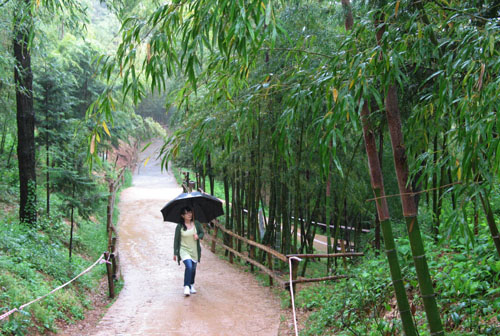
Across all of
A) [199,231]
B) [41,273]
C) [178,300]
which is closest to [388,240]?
[199,231]

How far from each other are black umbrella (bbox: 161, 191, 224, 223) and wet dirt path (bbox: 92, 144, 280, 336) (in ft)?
3.94

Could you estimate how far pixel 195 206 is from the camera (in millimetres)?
7691

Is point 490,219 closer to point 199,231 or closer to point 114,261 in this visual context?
Result: point 199,231

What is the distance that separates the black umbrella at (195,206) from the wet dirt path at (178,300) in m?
1.20

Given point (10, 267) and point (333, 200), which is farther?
point (333, 200)

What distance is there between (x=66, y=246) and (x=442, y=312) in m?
8.39

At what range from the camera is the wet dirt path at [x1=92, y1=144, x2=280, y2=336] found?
18.5 ft

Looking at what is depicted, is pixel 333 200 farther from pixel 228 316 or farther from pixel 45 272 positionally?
pixel 45 272

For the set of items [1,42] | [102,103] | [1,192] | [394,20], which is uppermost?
[1,42]

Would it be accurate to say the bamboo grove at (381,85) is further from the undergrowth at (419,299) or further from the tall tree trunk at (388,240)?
the undergrowth at (419,299)

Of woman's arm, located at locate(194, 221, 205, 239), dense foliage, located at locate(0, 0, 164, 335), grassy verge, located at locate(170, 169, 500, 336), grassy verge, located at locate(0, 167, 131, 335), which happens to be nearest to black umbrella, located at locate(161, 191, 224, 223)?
woman's arm, located at locate(194, 221, 205, 239)

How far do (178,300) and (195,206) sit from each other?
62.3 inches

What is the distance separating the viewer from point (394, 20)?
277cm

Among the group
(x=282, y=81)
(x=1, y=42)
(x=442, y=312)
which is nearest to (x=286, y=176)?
(x=442, y=312)
